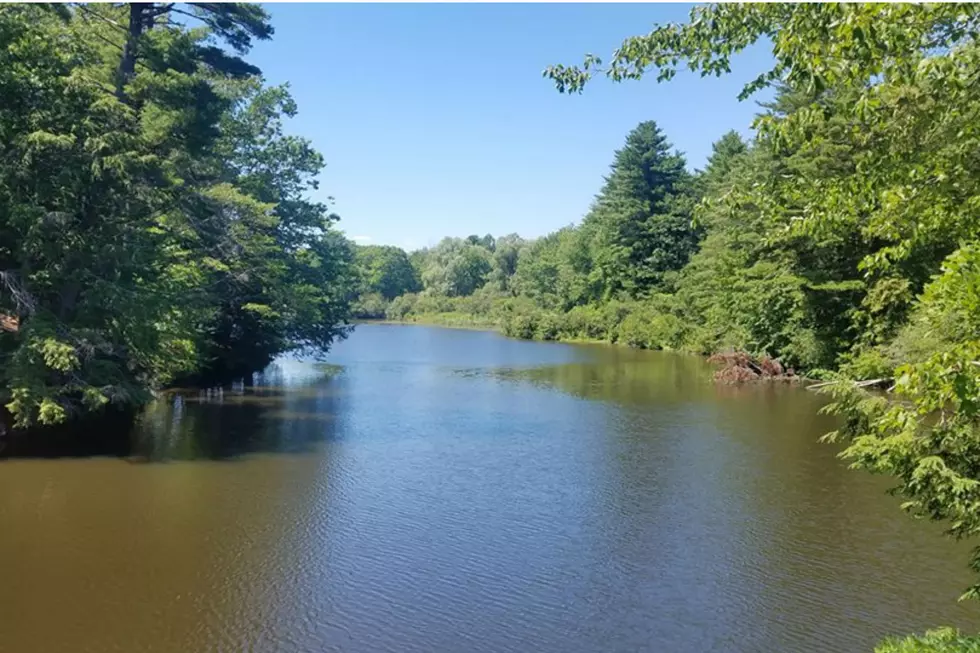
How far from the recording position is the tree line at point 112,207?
14273 mm

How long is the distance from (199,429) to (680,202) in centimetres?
4092

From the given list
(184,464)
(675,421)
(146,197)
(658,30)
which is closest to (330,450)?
(184,464)

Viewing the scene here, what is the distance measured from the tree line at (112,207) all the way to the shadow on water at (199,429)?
2.27 feet

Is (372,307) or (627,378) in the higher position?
(372,307)

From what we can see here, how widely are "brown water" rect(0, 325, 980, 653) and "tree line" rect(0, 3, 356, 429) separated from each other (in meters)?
2.05

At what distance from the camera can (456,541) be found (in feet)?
35.9

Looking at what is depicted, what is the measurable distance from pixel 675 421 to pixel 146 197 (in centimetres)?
1409

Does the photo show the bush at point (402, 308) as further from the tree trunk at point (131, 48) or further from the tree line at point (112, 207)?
the tree trunk at point (131, 48)

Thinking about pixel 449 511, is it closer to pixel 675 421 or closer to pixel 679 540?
pixel 679 540

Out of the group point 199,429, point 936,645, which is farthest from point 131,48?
point 936,645

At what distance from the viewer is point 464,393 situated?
85.4ft

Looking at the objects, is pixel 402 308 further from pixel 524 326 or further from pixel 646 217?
pixel 646 217

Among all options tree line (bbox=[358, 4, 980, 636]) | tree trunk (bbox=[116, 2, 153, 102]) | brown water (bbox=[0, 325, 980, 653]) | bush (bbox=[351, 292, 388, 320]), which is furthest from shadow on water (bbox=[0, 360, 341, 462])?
bush (bbox=[351, 292, 388, 320])

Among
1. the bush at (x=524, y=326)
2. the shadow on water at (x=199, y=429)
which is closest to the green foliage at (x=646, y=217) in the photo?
the bush at (x=524, y=326)
